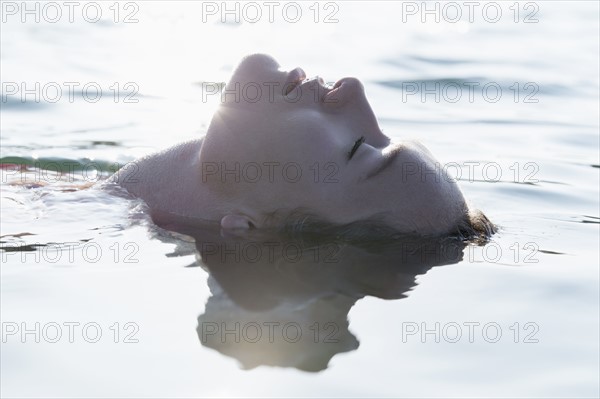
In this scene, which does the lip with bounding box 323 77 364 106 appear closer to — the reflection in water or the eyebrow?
the eyebrow

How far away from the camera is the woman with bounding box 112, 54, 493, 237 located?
14.6 feet

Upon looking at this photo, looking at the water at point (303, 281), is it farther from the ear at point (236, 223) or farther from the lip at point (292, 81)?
the lip at point (292, 81)

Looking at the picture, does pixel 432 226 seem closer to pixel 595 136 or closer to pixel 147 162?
pixel 147 162

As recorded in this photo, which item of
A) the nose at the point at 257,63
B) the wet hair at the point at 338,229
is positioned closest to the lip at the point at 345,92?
the nose at the point at 257,63

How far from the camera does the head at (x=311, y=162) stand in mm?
4445

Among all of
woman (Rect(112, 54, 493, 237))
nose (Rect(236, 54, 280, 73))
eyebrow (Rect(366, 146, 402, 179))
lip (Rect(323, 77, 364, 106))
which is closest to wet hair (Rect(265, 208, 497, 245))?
woman (Rect(112, 54, 493, 237))

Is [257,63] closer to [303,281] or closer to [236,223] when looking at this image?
[236,223]

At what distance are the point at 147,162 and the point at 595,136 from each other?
14.0ft

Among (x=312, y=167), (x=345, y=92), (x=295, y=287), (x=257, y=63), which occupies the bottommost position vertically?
(x=295, y=287)

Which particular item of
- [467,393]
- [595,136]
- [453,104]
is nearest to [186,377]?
[467,393]

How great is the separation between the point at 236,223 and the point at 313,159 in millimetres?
443

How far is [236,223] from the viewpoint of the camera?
456 centimetres

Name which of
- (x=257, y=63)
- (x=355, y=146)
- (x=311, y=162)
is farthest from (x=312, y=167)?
(x=257, y=63)

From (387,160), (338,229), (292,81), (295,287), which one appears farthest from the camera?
(292,81)
